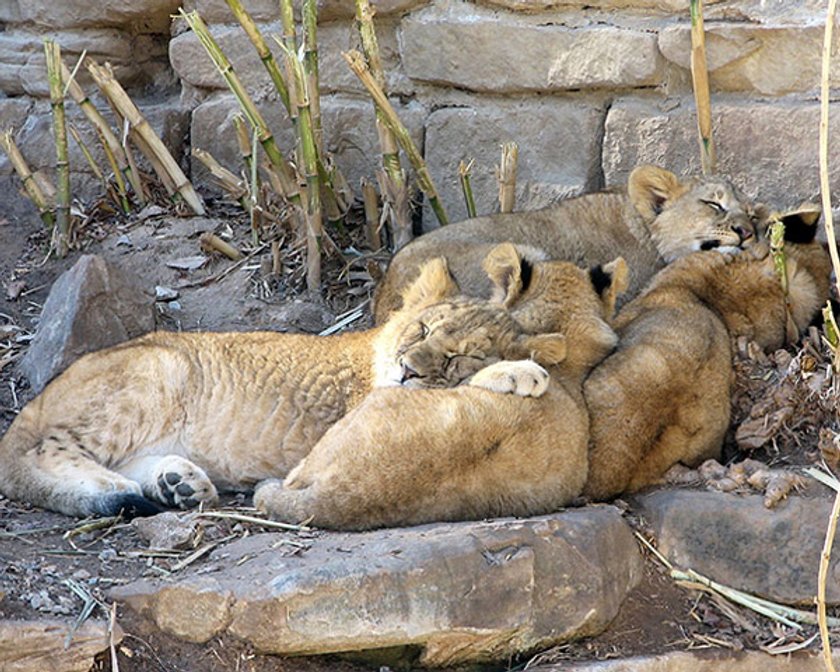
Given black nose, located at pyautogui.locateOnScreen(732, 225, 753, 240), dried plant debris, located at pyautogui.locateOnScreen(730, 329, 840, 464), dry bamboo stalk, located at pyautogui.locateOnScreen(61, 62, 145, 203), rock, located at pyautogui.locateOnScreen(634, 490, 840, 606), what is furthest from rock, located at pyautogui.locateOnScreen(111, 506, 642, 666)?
dry bamboo stalk, located at pyautogui.locateOnScreen(61, 62, 145, 203)

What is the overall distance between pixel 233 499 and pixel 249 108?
218cm

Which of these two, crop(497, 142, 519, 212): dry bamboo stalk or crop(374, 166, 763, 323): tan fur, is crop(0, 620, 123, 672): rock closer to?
crop(374, 166, 763, 323): tan fur

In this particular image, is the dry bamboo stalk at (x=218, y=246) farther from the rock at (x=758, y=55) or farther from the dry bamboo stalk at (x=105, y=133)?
the rock at (x=758, y=55)

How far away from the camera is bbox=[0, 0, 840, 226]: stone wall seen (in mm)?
6648

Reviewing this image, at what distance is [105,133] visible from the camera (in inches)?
307

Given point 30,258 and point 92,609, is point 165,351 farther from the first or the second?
point 30,258

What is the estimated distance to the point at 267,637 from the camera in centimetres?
436

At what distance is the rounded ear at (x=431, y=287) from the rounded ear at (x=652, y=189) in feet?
4.43

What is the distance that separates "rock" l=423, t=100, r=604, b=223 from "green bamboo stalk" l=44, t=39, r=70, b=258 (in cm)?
181

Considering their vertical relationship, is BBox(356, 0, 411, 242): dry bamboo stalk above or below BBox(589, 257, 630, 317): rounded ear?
above

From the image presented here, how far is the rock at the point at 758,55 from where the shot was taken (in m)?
6.50

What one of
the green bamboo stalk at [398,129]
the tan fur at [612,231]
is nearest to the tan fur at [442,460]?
the tan fur at [612,231]

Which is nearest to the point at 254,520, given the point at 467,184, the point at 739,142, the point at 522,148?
the point at 467,184

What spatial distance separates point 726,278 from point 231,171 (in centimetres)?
300
